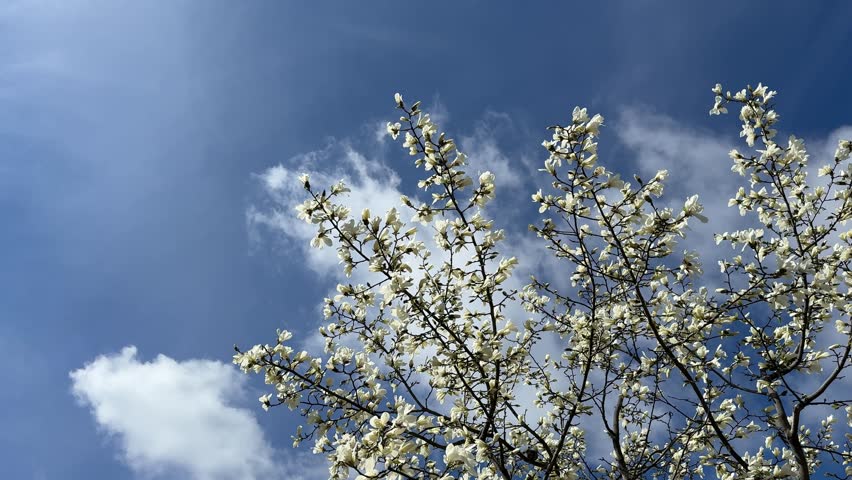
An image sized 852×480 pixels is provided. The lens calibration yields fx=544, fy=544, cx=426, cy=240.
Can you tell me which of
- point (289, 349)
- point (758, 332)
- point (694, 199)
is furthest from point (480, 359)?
point (758, 332)

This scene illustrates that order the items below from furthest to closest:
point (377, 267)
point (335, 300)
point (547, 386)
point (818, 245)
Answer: point (547, 386), point (818, 245), point (335, 300), point (377, 267)

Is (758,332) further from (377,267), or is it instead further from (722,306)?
(377,267)

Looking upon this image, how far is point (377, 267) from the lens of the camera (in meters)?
4.20

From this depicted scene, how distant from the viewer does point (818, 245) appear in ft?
17.8

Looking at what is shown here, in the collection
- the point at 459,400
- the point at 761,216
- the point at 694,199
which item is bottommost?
the point at 459,400

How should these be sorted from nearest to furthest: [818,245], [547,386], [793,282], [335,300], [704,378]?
1. [793,282]
2. [335,300]
3. [818,245]
4. [704,378]
5. [547,386]

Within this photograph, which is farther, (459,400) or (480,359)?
(459,400)

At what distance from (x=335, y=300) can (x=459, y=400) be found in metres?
1.46

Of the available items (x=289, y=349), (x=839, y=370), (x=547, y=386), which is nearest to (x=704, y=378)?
(x=839, y=370)

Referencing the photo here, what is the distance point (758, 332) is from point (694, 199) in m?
1.96

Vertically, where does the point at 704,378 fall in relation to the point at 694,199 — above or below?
below

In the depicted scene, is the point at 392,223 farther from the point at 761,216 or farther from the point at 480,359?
the point at 761,216

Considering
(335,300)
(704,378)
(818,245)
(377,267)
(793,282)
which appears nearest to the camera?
(377,267)

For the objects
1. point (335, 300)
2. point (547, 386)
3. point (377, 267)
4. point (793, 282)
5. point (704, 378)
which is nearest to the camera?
point (377, 267)
